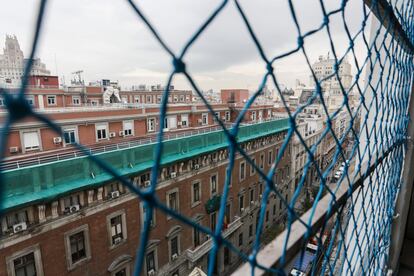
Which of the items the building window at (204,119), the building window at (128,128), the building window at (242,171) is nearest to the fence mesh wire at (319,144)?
the building window at (128,128)

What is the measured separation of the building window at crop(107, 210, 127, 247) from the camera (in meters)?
3.12

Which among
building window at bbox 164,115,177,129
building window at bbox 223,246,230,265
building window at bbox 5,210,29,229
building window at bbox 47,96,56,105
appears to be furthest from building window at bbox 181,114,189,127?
building window at bbox 5,210,29,229

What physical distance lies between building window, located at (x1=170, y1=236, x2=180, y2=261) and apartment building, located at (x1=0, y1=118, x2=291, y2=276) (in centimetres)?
2

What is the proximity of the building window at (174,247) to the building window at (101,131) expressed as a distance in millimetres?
1883

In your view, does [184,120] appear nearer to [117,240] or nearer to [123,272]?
[117,240]

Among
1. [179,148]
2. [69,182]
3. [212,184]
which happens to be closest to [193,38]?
[69,182]

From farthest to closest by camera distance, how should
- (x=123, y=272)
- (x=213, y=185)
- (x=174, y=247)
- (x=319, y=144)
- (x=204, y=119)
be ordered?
(x=204, y=119) → (x=213, y=185) → (x=174, y=247) → (x=123, y=272) → (x=319, y=144)

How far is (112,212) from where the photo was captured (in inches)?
122

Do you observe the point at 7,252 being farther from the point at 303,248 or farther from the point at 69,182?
the point at 303,248

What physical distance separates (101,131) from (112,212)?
1529mm

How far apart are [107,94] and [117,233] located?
4.62 meters

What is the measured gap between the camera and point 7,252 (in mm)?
2381

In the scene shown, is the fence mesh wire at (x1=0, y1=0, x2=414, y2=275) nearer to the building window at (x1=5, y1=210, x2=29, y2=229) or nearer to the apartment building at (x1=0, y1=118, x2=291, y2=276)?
the apartment building at (x1=0, y1=118, x2=291, y2=276)

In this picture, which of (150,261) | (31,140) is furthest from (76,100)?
(150,261)
